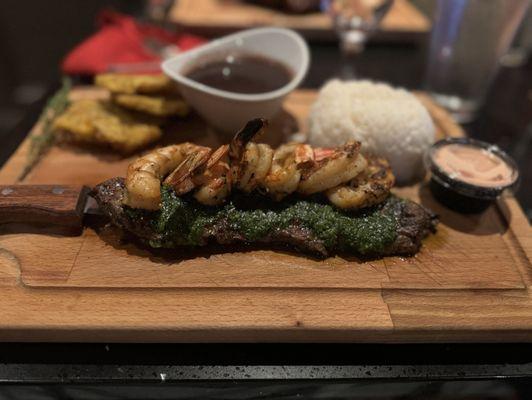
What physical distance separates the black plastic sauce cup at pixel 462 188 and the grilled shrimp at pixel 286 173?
0.79 m

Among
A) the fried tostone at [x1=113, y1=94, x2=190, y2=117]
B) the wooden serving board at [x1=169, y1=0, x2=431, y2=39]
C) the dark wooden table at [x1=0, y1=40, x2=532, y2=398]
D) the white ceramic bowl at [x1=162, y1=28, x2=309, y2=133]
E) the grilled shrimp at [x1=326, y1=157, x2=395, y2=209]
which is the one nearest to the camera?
the dark wooden table at [x1=0, y1=40, x2=532, y2=398]

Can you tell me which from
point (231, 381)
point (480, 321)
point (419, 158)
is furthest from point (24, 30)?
point (480, 321)

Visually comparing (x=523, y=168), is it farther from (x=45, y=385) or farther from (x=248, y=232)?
(x=45, y=385)

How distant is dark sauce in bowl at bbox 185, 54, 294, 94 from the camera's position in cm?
301

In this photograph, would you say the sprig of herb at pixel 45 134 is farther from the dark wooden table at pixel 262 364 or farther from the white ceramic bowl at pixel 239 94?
the dark wooden table at pixel 262 364

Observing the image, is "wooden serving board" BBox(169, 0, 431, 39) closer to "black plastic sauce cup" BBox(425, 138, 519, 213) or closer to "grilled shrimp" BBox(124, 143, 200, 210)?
"black plastic sauce cup" BBox(425, 138, 519, 213)

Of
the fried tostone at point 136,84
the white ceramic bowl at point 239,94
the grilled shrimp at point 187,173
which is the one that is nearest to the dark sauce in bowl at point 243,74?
the white ceramic bowl at point 239,94

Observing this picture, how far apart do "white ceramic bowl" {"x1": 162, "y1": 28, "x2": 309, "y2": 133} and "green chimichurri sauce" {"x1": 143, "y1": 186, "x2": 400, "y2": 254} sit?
2.50ft

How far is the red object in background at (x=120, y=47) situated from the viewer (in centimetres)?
382

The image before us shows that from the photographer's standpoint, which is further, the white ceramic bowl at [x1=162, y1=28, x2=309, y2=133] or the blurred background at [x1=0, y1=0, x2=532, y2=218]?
the blurred background at [x1=0, y1=0, x2=532, y2=218]

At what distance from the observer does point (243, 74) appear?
3145 millimetres

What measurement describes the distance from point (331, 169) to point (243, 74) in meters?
1.20

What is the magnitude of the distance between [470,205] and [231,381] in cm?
162

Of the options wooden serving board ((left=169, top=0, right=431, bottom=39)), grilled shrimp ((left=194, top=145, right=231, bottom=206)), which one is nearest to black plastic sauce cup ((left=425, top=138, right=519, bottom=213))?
grilled shrimp ((left=194, top=145, right=231, bottom=206))
